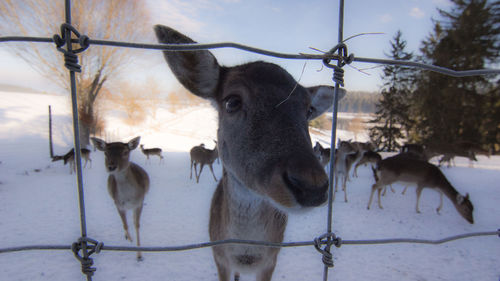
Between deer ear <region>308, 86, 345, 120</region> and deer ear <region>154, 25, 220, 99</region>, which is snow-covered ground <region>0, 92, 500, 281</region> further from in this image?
deer ear <region>308, 86, 345, 120</region>

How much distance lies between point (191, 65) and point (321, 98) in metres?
1.26

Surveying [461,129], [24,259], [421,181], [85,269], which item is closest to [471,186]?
[421,181]

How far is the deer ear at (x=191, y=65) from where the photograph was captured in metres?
1.42

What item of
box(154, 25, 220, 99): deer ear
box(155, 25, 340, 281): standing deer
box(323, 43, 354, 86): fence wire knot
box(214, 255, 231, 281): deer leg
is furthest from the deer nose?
box(214, 255, 231, 281): deer leg

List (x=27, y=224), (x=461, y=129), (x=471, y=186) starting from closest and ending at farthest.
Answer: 1. (x=27, y=224)
2. (x=471, y=186)
3. (x=461, y=129)

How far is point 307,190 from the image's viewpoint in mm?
1089

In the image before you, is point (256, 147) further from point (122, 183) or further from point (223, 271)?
point (122, 183)

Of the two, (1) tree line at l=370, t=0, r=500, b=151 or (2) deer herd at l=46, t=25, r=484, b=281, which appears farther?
(1) tree line at l=370, t=0, r=500, b=151

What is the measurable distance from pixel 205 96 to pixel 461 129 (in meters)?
24.3

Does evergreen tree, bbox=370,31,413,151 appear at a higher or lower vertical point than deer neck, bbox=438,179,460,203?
higher

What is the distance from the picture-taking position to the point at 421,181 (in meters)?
7.22

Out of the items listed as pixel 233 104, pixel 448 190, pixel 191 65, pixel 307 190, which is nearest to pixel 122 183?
pixel 191 65

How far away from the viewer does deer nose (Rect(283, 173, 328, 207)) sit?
3.55ft

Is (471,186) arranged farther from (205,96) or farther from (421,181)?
(205,96)
